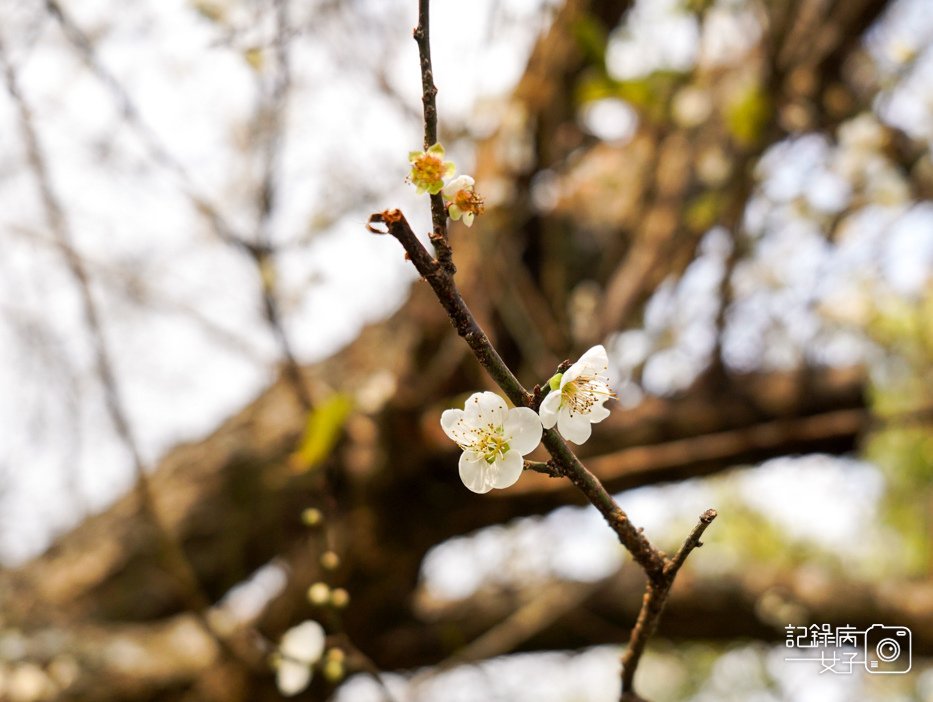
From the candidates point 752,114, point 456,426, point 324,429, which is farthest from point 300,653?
point 752,114

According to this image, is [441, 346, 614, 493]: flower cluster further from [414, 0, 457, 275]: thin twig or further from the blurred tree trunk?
the blurred tree trunk

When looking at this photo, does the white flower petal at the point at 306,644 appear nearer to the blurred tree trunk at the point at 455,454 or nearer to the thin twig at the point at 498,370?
the blurred tree trunk at the point at 455,454

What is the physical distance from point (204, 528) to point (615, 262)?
4.93 ft

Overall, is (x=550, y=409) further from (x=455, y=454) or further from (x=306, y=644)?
(x=455, y=454)

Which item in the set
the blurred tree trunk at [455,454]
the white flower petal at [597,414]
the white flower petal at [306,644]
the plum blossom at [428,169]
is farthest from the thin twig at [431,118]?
the blurred tree trunk at [455,454]

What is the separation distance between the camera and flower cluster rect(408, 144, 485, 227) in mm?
534

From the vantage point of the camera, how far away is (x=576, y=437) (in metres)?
0.58

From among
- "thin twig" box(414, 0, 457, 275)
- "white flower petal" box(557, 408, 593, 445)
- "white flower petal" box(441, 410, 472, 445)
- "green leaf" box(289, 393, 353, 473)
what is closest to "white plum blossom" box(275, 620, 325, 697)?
"green leaf" box(289, 393, 353, 473)

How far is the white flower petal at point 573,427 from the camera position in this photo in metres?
0.58

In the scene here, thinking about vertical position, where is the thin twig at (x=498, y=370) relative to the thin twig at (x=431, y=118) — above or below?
below

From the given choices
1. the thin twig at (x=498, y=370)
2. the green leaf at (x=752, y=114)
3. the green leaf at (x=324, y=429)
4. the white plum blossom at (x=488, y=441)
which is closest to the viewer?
the thin twig at (x=498, y=370)

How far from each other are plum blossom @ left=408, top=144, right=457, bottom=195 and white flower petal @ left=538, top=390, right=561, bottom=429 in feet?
0.55

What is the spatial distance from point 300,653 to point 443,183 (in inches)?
32.6

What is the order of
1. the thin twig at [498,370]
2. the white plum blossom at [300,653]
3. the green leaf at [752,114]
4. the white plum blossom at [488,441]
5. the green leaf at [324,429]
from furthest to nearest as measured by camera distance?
the green leaf at [752,114] → the green leaf at [324,429] → the white plum blossom at [300,653] → the white plum blossom at [488,441] → the thin twig at [498,370]
